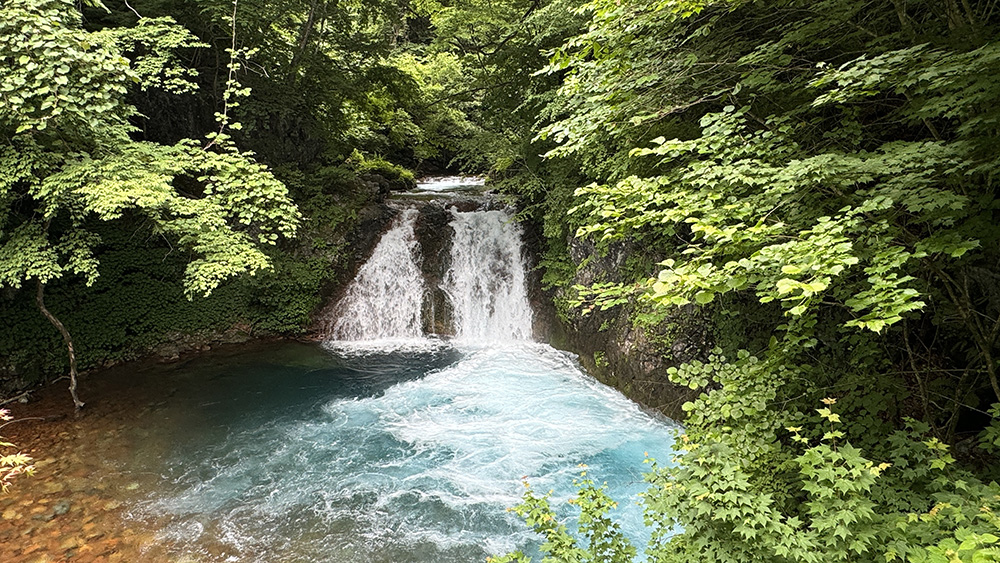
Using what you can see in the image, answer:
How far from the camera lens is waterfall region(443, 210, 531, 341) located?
1063 centimetres

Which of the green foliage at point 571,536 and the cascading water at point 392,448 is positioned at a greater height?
the green foliage at point 571,536

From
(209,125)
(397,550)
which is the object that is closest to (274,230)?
(209,125)

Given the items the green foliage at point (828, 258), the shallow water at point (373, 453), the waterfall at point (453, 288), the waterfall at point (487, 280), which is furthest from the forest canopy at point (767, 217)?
the waterfall at point (453, 288)

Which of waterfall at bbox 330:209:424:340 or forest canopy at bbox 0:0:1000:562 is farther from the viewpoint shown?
waterfall at bbox 330:209:424:340

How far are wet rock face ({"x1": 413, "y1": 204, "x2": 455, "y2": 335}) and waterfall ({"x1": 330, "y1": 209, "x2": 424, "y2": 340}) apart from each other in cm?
18

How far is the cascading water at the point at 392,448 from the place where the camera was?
4.63 meters

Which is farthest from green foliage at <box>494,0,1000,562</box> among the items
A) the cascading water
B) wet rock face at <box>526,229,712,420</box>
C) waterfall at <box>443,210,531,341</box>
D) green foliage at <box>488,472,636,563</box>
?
waterfall at <box>443,210,531,341</box>

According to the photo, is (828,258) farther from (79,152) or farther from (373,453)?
(79,152)

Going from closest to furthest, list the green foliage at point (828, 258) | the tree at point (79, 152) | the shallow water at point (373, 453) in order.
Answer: the green foliage at point (828, 258) < the tree at point (79, 152) < the shallow water at point (373, 453)

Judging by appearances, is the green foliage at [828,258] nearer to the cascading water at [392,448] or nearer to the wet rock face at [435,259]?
the cascading water at [392,448]

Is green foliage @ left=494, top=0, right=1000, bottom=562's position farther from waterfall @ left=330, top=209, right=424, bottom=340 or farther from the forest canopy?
waterfall @ left=330, top=209, right=424, bottom=340

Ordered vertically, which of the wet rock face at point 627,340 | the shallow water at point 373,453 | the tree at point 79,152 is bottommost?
the shallow water at point 373,453

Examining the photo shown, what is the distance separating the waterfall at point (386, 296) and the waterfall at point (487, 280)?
89 centimetres

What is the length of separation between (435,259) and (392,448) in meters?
5.95
